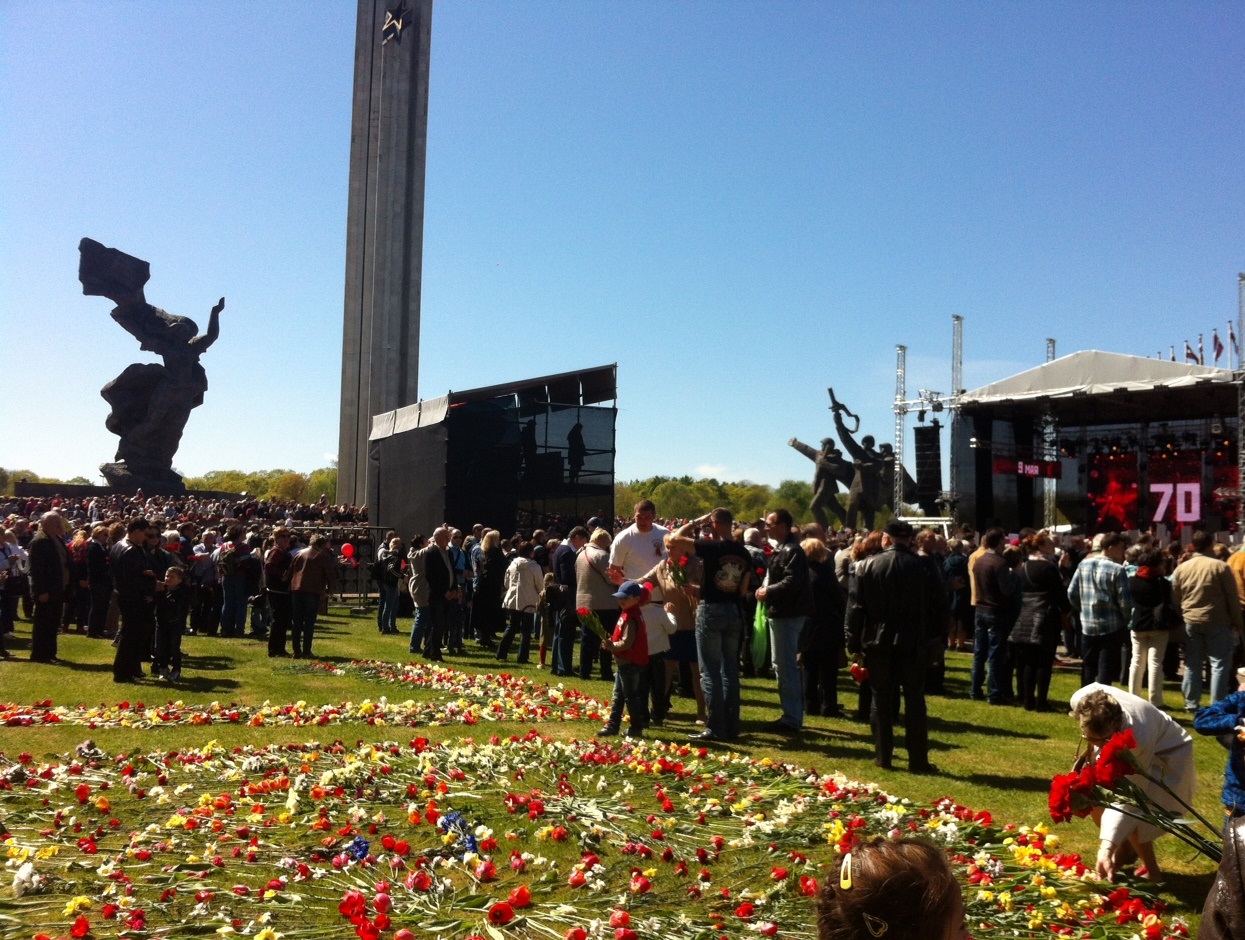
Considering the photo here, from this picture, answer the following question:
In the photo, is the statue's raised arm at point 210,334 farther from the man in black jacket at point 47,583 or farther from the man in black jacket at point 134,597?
the man in black jacket at point 134,597

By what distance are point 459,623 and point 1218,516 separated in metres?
21.8

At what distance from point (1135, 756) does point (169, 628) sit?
409 inches

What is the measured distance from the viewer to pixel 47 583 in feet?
40.9

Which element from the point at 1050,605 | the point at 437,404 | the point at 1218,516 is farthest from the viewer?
the point at 1218,516

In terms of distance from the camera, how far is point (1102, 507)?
95.7ft

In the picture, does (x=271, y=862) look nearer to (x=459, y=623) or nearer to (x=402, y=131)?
(x=459, y=623)

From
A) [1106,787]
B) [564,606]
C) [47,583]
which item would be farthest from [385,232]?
[1106,787]

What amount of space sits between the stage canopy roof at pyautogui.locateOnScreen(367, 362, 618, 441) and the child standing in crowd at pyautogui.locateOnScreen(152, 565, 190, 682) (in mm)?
9043

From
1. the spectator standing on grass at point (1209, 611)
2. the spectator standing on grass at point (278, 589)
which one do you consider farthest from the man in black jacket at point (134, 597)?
the spectator standing on grass at point (1209, 611)

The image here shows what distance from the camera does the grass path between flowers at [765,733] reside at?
22.0 feet

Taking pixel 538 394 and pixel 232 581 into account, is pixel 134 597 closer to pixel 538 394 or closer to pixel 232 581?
pixel 232 581

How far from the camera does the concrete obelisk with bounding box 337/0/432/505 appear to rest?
145 feet

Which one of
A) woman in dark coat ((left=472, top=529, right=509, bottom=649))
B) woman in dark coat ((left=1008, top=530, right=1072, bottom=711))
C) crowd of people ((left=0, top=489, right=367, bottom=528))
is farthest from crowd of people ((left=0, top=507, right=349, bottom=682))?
woman in dark coat ((left=1008, top=530, right=1072, bottom=711))

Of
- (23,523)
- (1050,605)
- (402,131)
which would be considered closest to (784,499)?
(402,131)
